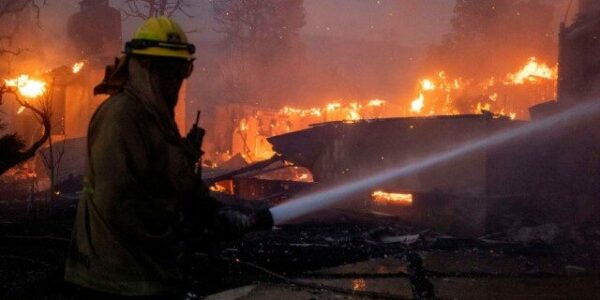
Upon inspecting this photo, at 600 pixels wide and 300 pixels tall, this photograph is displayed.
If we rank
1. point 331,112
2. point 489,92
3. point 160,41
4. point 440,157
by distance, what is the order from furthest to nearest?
point 331,112
point 489,92
point 440,157
point 160,41

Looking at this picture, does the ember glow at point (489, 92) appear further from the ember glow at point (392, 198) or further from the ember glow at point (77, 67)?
the ember glow at point (77, 67)

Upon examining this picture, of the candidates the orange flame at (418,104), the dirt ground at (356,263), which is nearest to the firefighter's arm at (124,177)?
the dirt ground at (356,263)

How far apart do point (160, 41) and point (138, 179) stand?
0.75m

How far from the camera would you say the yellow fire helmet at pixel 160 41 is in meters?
2.58

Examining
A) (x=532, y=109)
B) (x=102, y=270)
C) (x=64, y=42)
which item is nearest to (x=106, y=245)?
(x=102, y=270)

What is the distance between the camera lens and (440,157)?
11.4m

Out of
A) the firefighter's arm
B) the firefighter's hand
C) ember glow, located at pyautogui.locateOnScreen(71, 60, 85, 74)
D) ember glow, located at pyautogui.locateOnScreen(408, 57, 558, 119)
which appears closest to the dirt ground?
the firefighter's hand

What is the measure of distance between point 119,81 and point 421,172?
983cm

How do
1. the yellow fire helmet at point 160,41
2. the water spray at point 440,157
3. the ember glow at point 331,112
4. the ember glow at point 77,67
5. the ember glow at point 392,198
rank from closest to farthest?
the yellow fire helmet at point 160,41
the water spray at point 440,157
the ember glow at point 392,198
the ember glow at point 77,67
the ember glow at point 331,112

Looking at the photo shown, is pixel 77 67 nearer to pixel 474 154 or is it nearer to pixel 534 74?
pixel 474 154

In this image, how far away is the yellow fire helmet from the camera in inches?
102

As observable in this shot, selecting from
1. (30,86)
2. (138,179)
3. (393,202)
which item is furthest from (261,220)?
(30,86)

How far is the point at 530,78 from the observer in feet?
111

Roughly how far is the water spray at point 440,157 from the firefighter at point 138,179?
8.02 metres
